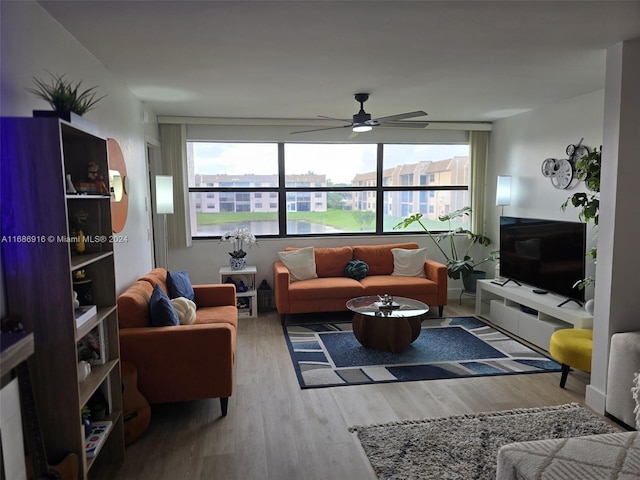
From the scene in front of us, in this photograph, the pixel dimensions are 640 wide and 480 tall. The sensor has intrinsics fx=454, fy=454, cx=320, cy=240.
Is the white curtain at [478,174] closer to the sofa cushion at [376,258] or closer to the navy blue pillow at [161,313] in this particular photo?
the sofa cushion at [376,258]

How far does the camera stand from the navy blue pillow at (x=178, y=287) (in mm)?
3936

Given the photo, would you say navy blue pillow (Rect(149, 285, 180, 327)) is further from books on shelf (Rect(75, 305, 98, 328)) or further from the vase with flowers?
the vase with flowers

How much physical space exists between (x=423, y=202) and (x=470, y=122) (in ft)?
4.00

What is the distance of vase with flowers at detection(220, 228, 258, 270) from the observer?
5.53 meters

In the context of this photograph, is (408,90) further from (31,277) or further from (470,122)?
(31,277)

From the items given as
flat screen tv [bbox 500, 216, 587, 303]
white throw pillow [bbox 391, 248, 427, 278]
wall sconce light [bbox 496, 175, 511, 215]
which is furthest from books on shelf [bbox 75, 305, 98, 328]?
wall sconce light [bbox 496, 175, 511, 215]

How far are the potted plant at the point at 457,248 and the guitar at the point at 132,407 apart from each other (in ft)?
13.5

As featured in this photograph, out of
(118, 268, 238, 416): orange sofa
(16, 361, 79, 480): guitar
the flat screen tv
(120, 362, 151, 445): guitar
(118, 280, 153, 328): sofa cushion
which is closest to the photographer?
(16, 361, 79, 480): guitar

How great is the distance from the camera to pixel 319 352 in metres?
4.26

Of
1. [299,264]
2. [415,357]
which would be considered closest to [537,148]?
[415,357]

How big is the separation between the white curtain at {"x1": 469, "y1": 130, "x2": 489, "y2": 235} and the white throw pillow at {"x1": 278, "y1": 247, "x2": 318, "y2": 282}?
2409 millimetres

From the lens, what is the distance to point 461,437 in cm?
275

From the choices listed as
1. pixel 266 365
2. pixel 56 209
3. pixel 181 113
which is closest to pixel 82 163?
pixel 56 209

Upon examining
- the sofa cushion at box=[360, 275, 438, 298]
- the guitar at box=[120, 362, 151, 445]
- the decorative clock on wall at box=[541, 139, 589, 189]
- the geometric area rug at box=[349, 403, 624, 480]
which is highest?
the decorative clock on wall at box=[541, 139, 589, 189]
